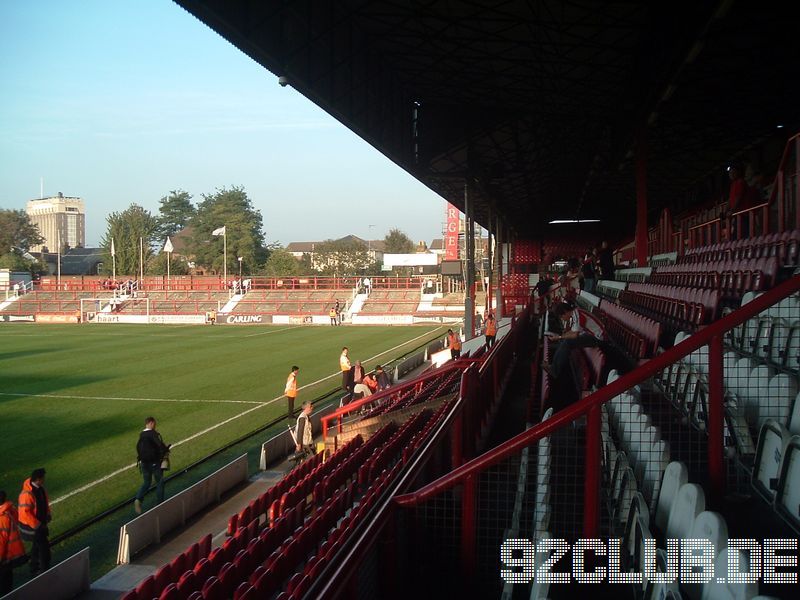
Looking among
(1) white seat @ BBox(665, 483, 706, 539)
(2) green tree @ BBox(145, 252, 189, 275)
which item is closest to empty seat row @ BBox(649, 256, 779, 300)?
(1) white seat @ BBox(665, 483, 706, 539)

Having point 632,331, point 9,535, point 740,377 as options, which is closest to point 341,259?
point 632,331

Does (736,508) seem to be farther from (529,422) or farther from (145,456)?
(145,456)

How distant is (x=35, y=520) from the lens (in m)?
7.37

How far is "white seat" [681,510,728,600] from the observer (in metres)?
2.49

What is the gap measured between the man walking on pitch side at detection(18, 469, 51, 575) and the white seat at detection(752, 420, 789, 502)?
685 cm

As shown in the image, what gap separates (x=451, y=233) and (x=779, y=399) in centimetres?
5623

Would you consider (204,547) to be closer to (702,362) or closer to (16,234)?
(702,362)

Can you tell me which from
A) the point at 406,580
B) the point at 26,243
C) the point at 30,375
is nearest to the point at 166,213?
the point at 26,243

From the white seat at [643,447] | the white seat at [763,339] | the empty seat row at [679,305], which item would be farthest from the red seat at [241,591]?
the empty seat row at [679,305]

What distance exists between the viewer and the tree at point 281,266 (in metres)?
77.9

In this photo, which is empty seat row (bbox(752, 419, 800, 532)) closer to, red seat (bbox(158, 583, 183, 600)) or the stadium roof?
red seat (bbox(158, 583, 183, 600))

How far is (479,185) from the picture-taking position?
24828mm

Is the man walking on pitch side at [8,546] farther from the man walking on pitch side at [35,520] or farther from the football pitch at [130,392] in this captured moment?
the football pitch at [130,392]

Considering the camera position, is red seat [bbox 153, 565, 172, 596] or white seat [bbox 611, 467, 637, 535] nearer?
white seat [bbox 611, 467, 637, 535]
